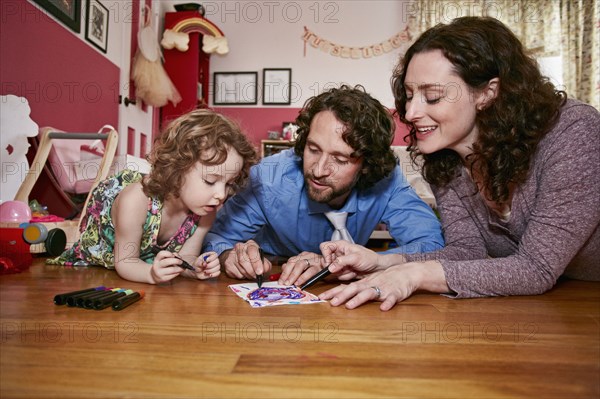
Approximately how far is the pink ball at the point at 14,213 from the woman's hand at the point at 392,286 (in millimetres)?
1626

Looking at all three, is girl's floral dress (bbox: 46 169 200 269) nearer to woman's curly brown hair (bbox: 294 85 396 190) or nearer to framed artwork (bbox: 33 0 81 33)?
woman's curly brown hair (bbox: 294 85 396 190)

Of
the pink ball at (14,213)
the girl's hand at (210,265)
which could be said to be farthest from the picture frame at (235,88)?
the girl's hand at (210,265)

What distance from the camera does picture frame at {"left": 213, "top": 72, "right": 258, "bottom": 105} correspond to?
5535 millimetres

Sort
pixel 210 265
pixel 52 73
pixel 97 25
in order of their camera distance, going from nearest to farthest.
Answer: pixel 210 265 → pixel 52 73 → pixel 97 25

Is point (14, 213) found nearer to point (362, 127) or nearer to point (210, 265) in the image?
point (210, 265)

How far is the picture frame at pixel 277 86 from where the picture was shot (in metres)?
5.51

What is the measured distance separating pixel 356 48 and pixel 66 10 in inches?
134

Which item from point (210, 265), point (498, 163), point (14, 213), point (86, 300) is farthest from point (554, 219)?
point (14, 213)

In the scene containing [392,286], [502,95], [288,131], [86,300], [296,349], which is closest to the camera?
[296,349]

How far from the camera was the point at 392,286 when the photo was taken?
115 cm

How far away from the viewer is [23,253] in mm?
1729

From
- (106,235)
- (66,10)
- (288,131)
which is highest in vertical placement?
(66,10)

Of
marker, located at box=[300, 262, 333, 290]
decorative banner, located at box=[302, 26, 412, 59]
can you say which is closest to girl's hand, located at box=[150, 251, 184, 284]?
marker, located at box=[300, 262, 333, 290]

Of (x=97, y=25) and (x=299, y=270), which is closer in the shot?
(x=299, y=270)
